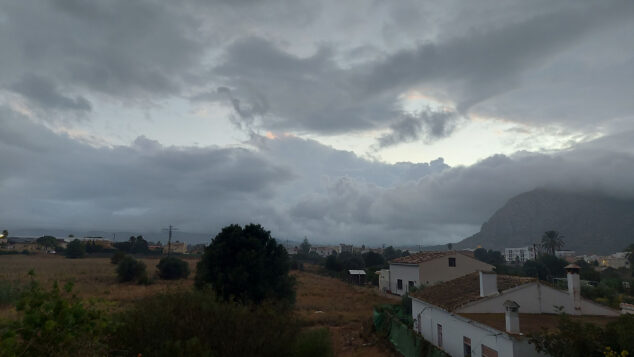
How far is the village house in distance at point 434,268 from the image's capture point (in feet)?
141

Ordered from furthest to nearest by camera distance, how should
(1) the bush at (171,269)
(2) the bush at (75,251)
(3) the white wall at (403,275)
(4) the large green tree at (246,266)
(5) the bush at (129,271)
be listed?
1. (2) the bush at (75,251)
2. (1) the bush at (171,269)
3. (5) the bush at (129,271)
4. (3) the white wall at (403,275)
5. (4) the large green tree at (246,266)

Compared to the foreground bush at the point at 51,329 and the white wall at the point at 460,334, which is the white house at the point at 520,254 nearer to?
the white wall at the point at 460,334

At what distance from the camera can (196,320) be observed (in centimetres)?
875

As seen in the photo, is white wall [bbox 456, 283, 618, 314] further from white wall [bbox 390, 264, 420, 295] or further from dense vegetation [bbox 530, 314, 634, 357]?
white wall [bbox 390, 264, 420, 295]

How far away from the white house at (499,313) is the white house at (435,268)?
895 inches

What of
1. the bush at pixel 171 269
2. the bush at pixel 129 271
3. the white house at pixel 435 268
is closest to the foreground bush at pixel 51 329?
the white house at pixel 435 268

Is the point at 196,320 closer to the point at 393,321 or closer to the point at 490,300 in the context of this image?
the point at 490,300

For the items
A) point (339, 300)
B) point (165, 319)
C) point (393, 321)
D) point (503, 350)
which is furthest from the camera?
point (339, 300)

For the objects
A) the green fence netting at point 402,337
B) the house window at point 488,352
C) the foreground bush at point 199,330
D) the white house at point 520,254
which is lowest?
the white house at point 520,254

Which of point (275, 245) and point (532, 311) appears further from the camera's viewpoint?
point (275, 245)

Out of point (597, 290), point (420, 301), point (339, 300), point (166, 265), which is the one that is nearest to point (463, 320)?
point (420, 301)

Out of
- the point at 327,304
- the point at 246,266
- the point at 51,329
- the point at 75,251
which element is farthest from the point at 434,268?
the point at 75,251

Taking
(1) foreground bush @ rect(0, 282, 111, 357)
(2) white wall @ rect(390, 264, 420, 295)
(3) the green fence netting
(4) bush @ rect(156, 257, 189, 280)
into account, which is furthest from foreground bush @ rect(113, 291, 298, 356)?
(4) bush @ rect(156, 257, 189, 280)

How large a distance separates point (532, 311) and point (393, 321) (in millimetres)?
7450
